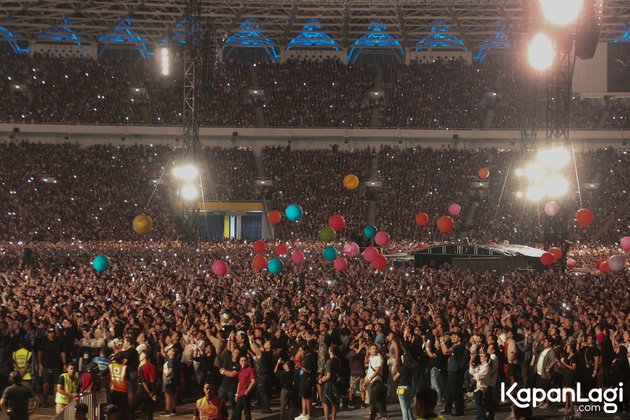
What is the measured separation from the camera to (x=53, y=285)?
21844 mm

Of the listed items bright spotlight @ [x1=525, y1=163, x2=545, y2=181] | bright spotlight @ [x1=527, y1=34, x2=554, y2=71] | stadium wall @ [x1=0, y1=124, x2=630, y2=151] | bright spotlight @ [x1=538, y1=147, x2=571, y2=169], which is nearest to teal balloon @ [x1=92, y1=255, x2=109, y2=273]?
bright spotlight @ [x1=527, y1=34, x2=554, y2=71]

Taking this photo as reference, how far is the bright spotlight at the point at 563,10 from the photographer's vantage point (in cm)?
1341

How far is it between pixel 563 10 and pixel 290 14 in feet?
107

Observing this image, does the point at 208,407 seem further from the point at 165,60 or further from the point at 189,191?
the point at 165,60

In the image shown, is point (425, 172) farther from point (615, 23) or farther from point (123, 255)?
point (123, 255)

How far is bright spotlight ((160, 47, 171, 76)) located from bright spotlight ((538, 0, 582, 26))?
113 feet

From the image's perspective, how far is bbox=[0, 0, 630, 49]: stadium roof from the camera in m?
42.6

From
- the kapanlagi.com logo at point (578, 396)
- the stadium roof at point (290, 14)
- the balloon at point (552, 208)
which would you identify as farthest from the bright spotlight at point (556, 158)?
the stadium roof at point (290, 14)

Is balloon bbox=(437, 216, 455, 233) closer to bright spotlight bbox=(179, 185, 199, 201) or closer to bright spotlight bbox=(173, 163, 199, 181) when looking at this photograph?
bright spotlight bbox=(173, 163, 199, 181)

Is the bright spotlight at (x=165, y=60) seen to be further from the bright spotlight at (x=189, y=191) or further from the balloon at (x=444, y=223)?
the balloon at (x=444, y=223)

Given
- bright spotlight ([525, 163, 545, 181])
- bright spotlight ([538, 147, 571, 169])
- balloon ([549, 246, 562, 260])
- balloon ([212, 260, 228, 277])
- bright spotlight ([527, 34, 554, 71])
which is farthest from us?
bright spotlight ([525, 163, 545, 181])

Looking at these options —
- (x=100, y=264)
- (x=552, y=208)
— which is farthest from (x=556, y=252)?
(x=100, y=264)

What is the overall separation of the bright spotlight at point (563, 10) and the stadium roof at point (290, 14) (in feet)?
91.3

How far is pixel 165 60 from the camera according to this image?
46.8 meters
